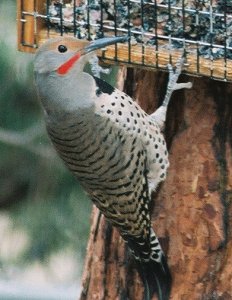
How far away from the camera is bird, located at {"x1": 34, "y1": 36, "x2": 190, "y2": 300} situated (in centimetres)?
583

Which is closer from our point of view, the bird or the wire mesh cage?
the bird

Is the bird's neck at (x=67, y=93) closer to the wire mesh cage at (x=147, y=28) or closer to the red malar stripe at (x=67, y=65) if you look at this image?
the red malar stripe at (x=67, y=65)

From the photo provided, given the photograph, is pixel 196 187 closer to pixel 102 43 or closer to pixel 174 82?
pixel 174 82

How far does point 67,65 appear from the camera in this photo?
229 inches

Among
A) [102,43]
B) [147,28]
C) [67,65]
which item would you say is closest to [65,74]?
[67,65]

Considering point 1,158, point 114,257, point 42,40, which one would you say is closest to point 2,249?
point 1,158

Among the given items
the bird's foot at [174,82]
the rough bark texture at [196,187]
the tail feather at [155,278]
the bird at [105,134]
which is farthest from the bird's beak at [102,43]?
the tail feather at [155,278]

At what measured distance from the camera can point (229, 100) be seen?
623cm

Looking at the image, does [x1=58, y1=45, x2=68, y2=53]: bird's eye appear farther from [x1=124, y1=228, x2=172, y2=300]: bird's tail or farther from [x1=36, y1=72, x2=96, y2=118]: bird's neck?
[x1=124, y1=228, x2=172, y2=300]: bird's tail

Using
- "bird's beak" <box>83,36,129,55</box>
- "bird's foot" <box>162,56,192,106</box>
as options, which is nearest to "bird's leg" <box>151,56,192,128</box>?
"bird's foot" <box>162,56,192,106</box>

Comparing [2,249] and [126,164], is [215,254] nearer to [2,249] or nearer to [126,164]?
[126,164]

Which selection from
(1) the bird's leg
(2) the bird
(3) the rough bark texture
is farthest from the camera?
(3) the rough bark texture

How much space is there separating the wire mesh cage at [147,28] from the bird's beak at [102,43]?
214mm

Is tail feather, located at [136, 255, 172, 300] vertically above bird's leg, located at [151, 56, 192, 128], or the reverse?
bird's leg, located at [151, 56, 192, 128]
